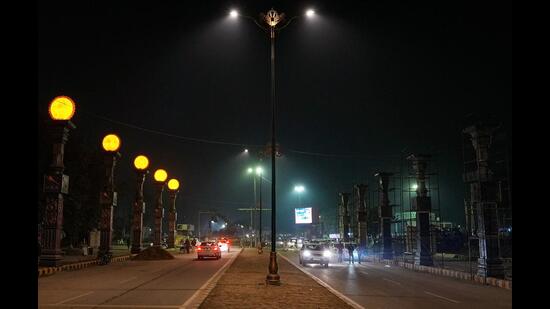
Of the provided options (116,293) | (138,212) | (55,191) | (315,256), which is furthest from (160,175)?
(116,293)

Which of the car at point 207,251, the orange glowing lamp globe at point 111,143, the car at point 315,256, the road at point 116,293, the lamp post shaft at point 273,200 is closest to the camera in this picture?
the road at point 116,293

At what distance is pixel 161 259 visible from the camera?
42.7 meters

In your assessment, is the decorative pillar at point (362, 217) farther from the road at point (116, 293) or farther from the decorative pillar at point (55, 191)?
the road at point (116, 293)

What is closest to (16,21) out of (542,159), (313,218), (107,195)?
(542,159)

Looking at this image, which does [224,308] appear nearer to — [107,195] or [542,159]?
[542,159]

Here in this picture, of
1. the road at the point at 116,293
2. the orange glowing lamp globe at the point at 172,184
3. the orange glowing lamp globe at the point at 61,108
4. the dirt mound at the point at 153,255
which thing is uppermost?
the orange glowing lamp globe at the point at 61,108

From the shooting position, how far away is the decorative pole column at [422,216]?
103ft

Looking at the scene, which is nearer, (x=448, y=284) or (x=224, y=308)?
(x=224, y=308)

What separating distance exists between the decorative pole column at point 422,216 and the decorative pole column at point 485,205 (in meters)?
6.27

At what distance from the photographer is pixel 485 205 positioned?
24.1 meters

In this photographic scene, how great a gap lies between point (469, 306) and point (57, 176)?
79.6ft

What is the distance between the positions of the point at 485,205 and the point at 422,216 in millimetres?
7499

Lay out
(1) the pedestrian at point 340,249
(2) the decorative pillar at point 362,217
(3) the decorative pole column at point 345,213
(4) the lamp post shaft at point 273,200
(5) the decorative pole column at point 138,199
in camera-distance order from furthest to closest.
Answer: (3) the decorative pole column at point 345,213 < (5) the decorative pole column at point 138,199 < (2) the decorative pillar at point 362,217 < (1) the pedestrian at point 340,249 < (4) the lamp post shaft at point 273,200

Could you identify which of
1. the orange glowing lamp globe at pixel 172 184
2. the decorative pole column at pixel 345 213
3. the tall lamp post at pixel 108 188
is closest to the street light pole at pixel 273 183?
the tall lamp post at pixel 108 188
